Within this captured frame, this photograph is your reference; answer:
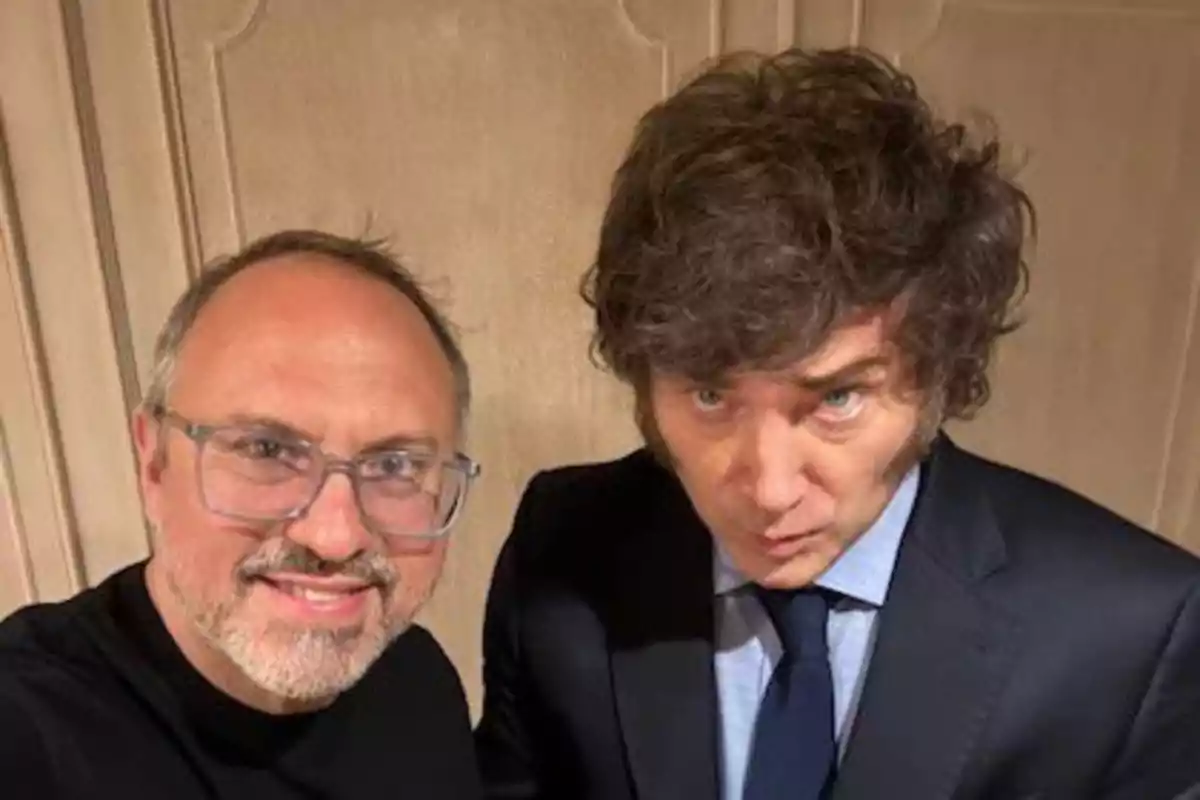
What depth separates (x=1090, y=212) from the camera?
170 cm

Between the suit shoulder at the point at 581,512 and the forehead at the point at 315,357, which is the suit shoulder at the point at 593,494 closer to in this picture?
the suit shoulder at the point at 581,512

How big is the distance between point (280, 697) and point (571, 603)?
0.28 m

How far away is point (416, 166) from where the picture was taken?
1.65 metres

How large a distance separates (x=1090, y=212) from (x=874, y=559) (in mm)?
735

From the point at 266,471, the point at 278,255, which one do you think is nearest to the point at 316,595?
the point at 266,471

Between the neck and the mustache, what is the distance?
0.27 feet

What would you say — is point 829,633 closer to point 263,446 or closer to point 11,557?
point 263,446

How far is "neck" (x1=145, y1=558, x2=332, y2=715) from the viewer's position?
111 cm

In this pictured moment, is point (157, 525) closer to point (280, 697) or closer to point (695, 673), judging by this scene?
point (280, 697)

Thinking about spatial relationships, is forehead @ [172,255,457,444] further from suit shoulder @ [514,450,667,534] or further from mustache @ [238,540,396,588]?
suit shoulder @ [514,450,667,534]

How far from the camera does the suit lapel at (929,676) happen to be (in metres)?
1.16

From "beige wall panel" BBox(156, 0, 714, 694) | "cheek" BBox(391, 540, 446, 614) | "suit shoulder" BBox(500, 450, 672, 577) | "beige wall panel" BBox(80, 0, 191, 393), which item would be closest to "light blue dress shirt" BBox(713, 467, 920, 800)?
"suit shoulder" BBox(500, 450, 672, 577)

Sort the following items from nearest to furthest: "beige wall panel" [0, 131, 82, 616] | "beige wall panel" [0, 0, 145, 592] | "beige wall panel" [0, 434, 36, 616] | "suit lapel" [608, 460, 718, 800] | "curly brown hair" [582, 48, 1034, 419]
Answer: "curly brown hair" [582, 48, 1034, 419] < "suit lapel" [608, 460, 718, 800] < "beige wall panel" [0, 0, 145, 592] < "beige wall panel" [0, 131, 82, 616] < "beige wall panel" [0, 434, 36, 616]

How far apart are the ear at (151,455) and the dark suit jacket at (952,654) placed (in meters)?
0.35
